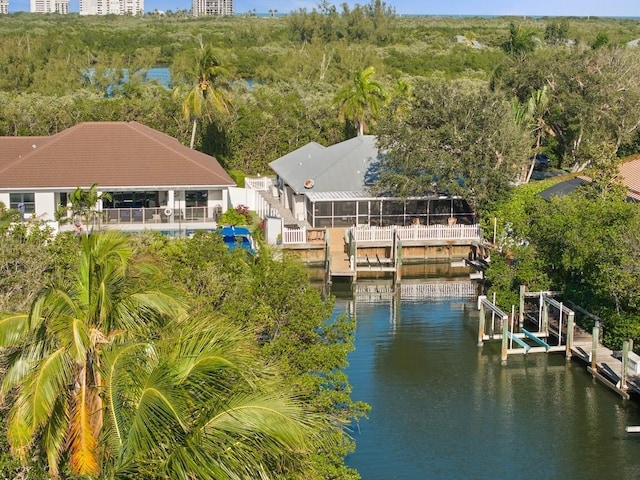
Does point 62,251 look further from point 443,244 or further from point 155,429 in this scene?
point 443,244

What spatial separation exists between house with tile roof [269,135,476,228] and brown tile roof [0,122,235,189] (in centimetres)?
384

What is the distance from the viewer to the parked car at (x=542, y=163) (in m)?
56.3

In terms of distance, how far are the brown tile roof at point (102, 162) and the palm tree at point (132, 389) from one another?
92.5 feet

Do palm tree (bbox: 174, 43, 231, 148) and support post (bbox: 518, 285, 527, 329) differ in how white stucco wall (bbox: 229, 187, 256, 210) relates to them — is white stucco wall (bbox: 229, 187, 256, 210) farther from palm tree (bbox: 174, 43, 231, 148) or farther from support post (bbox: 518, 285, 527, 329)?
support post (bbox: 518, 285, 527, 329)

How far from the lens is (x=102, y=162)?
40.8 meters

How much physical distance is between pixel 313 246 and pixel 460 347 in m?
11.5

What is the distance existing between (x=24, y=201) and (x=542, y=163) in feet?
101

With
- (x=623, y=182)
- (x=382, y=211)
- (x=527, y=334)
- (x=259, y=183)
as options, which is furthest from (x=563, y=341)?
(x=259, y=183)

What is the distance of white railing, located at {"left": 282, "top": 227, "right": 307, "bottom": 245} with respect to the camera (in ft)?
130

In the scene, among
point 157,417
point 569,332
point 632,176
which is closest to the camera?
point 157,417

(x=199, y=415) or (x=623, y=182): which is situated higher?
(x=623, y=182)

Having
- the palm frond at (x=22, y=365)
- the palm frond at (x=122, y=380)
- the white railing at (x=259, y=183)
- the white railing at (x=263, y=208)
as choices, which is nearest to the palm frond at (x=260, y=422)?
the palm frond at (x=122, y=380)

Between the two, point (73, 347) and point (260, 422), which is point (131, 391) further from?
point (260, 422)

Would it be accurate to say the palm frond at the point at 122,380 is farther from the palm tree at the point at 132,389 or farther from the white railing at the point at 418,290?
the white railing at the point at 418,290
